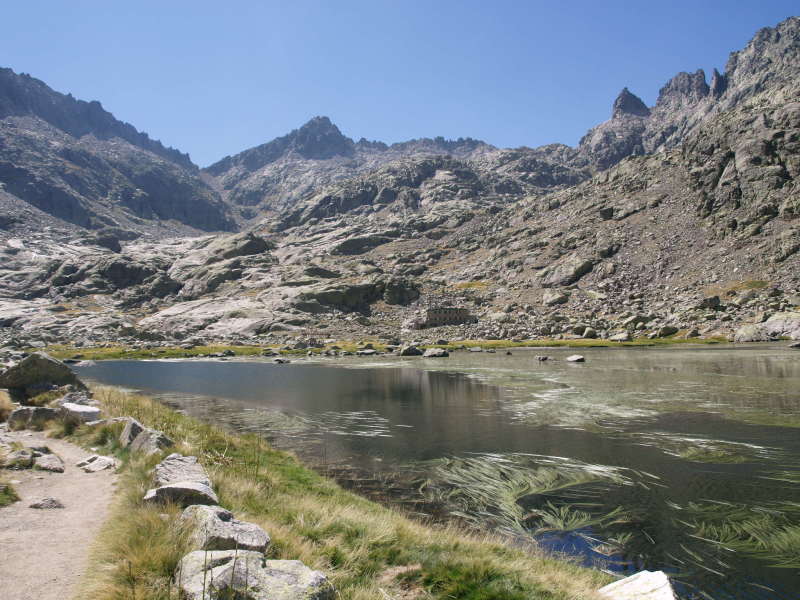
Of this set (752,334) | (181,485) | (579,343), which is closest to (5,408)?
(181,485)

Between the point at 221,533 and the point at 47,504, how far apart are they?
6.26 meters

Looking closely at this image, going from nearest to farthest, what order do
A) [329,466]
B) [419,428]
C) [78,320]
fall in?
Result: [329,466] < [419,428] < [78,320]

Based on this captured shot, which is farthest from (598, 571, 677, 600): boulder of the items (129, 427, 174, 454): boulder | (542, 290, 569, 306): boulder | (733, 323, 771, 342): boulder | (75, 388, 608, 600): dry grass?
(542, 290, 569, 306): boulder

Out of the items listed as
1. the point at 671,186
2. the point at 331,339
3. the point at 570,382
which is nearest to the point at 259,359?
the point at 331,339

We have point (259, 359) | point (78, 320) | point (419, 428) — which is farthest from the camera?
point (78, 320)

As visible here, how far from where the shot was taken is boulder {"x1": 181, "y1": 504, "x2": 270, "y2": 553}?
24.1ft

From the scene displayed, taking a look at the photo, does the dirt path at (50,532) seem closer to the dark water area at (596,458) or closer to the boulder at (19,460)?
the boulder at (19,460)

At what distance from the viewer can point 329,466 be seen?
20.1 meters

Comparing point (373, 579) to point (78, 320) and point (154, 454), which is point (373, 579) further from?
point (78, 320)

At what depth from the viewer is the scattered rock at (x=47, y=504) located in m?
10.6

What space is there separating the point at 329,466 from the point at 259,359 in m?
91.0

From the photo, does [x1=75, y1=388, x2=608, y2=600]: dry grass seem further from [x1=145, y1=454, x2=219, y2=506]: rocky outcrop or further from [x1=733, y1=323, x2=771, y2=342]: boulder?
[x1=733, y1=323, x2=771, y2=342]: boulder

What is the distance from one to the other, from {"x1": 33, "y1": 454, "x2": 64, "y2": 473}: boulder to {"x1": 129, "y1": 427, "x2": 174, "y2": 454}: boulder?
2024mm

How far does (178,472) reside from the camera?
37.3 ft
